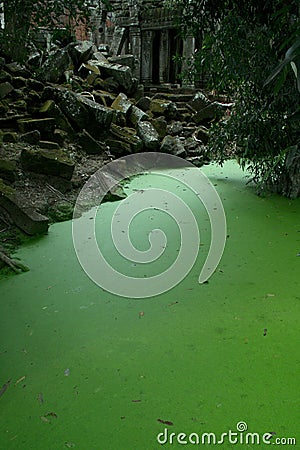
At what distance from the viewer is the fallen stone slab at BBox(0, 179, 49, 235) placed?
2859mm

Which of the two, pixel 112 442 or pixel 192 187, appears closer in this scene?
pixel 112 442

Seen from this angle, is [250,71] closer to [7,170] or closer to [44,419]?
[7,170]

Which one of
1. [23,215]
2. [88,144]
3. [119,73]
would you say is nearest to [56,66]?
[119,73]

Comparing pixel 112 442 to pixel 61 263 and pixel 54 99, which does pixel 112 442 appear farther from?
pixel 54 99

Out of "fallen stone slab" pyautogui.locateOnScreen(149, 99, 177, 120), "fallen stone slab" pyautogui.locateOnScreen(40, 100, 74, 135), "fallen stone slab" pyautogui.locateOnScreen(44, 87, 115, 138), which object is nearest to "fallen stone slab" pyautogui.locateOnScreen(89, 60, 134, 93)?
"fallen stone slab" pyautogui.locateOnScreen(149, 99, 177, 120)

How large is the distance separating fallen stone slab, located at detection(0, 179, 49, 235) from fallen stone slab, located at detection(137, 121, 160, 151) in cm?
269

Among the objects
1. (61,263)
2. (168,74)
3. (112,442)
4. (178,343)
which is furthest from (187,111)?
(112,442)

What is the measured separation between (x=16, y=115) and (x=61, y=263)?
8.67 feet

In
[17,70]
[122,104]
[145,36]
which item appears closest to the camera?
[17,70]

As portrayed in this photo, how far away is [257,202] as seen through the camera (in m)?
3.65

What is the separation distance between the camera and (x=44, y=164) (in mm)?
3676

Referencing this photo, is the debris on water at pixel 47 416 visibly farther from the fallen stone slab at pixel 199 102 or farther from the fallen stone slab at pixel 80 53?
the fallen stone slab at pixel 80 53

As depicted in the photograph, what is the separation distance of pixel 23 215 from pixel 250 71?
2239 mm

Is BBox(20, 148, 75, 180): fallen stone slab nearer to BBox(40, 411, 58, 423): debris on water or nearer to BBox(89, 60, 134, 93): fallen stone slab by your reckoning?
BBox(40, 411, 58, 423): debris on water
